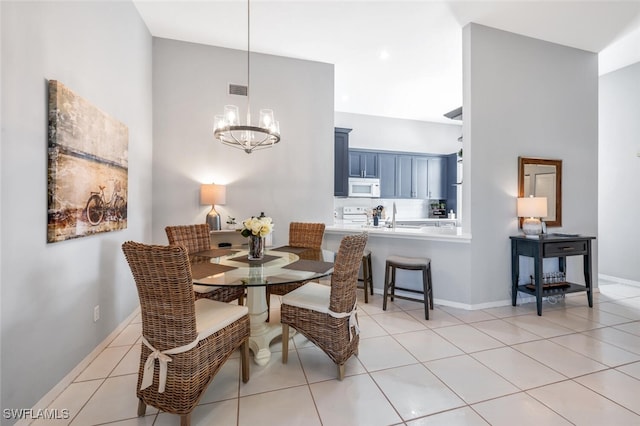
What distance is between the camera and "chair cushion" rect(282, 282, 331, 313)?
197 centimetres

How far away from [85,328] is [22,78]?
5.51 ft

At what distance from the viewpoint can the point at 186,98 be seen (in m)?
3.72

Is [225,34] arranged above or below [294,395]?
above

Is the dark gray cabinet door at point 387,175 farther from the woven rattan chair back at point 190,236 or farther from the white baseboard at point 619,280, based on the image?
the woven rattan chair back at point 190,236

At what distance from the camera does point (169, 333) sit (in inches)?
57.4

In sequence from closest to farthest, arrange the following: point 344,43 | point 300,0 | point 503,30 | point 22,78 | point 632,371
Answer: point 22,78
point 632,371
point 300,0
point 503,30
point 344,43

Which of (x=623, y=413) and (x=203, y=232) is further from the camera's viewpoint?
(x=203, y=232)

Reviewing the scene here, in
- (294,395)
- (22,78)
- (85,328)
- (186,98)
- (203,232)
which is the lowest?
(294,395)

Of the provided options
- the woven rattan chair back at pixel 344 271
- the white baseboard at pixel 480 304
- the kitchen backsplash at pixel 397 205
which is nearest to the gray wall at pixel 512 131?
the white baseboard at pixel 480 304

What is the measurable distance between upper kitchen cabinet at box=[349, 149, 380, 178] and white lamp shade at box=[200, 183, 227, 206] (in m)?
3.20

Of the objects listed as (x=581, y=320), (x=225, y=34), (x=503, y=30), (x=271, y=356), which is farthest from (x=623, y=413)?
(x=225, y=34)

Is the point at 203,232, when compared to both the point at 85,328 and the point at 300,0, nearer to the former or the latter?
the point at 85,328

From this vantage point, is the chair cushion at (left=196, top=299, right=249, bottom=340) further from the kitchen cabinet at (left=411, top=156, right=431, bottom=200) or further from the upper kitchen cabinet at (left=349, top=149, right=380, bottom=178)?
the kitchen cabinet at (left=411, top=156, right=431, bottom=200)

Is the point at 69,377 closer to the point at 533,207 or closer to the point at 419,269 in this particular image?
the point at 419,269
